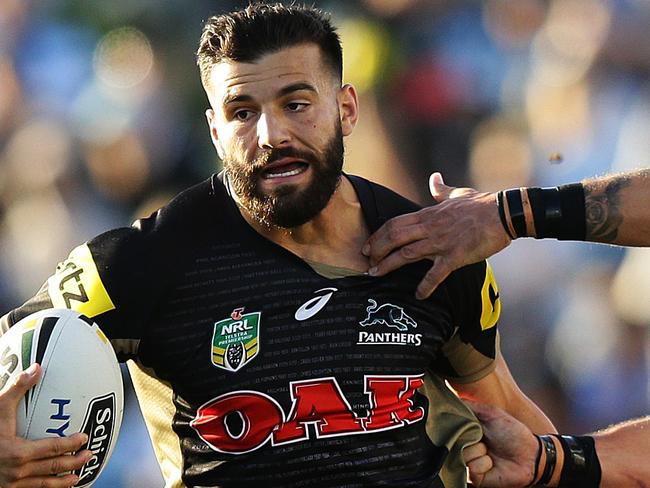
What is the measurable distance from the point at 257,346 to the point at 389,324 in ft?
1.44

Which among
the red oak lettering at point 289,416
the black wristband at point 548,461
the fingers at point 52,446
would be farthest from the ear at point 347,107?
the fingers at point 52,446

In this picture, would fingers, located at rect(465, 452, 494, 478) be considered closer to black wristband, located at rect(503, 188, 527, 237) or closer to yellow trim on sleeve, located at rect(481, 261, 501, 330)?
yellow trim on sleeve, located at rect(481, 261, 501, 330)

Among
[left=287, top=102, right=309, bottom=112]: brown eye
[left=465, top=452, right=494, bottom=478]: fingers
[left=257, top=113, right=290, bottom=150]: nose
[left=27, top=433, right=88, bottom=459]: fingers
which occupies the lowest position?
[left=465, top=452, right=494, bottom=478]: fingers

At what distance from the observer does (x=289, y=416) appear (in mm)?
3418

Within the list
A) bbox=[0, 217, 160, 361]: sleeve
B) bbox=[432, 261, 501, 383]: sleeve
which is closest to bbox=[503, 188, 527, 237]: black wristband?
bbox=[432, 261, 501, 383]: sleeve

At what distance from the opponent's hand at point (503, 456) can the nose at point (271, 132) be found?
1231 mm

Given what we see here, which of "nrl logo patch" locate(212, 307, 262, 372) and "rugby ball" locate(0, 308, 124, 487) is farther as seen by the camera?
"nrl logo patch" locate(212, 307, 262, 372)

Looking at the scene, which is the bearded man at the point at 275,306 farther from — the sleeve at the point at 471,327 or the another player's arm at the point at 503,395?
the another player's arm at the point at 503,395

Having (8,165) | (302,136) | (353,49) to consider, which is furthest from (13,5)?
(302,136)

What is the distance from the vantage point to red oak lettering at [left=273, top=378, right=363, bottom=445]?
3420 millimetres

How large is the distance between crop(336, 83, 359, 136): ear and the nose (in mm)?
333

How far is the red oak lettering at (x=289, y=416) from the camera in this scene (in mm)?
3418

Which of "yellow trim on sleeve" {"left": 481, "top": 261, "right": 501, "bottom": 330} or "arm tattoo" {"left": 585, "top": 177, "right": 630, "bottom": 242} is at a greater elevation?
"arm tattoo" {"left": 585, "top": 177, "right": 630, "bottom": 242}

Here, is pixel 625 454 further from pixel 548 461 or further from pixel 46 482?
pixel 46 482
